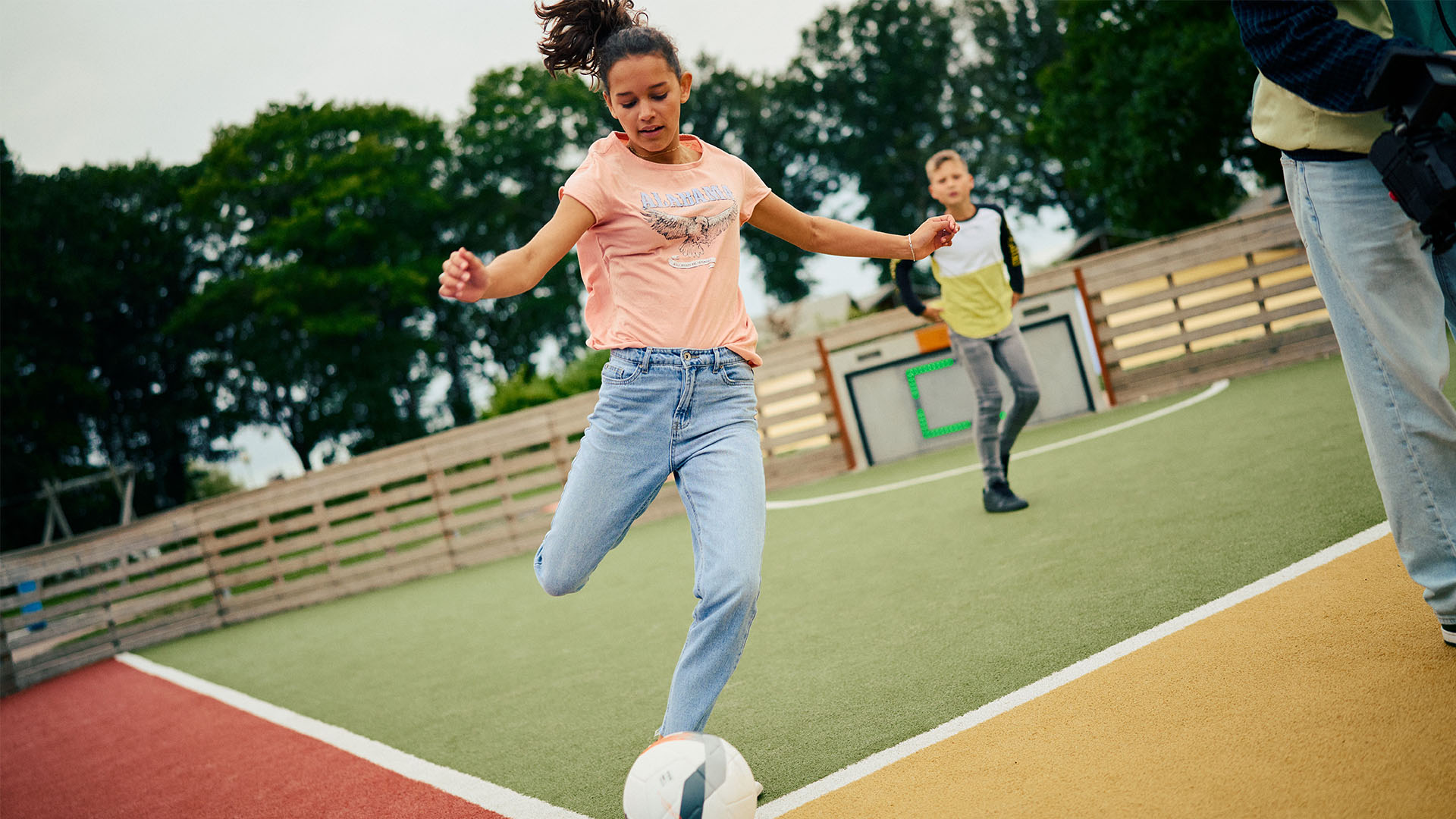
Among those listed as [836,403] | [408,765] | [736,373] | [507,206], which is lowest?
[408,765]

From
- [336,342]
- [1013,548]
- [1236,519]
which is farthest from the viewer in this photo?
[336,342]

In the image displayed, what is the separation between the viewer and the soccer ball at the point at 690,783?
2.56 m

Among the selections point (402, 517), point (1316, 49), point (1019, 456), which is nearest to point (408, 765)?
point (1316, 49)

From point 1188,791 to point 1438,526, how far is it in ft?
3.39

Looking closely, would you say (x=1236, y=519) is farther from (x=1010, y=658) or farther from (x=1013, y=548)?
(x=1010, y=658)

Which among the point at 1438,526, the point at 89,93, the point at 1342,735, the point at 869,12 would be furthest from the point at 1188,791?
the point at 869,12

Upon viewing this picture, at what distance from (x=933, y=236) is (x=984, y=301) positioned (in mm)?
3206

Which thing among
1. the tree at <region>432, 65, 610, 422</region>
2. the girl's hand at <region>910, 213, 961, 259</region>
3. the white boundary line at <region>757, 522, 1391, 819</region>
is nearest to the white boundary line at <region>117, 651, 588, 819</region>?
the white boundary line at <region>757, 522, 1391, 819</region>

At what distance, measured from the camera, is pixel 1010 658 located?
3.72 metres

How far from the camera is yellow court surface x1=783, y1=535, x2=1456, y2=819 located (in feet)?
7.47

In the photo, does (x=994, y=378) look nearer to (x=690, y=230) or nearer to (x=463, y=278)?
(x=690, y=230)

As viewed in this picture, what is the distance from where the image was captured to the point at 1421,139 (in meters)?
2.31

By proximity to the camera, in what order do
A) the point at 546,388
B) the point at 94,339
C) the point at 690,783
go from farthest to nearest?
the point at 94,339
the point at 546,388
the point at 690,783

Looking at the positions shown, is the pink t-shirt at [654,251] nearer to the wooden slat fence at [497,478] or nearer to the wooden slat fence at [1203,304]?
the wooden slat fence at [497,478]
